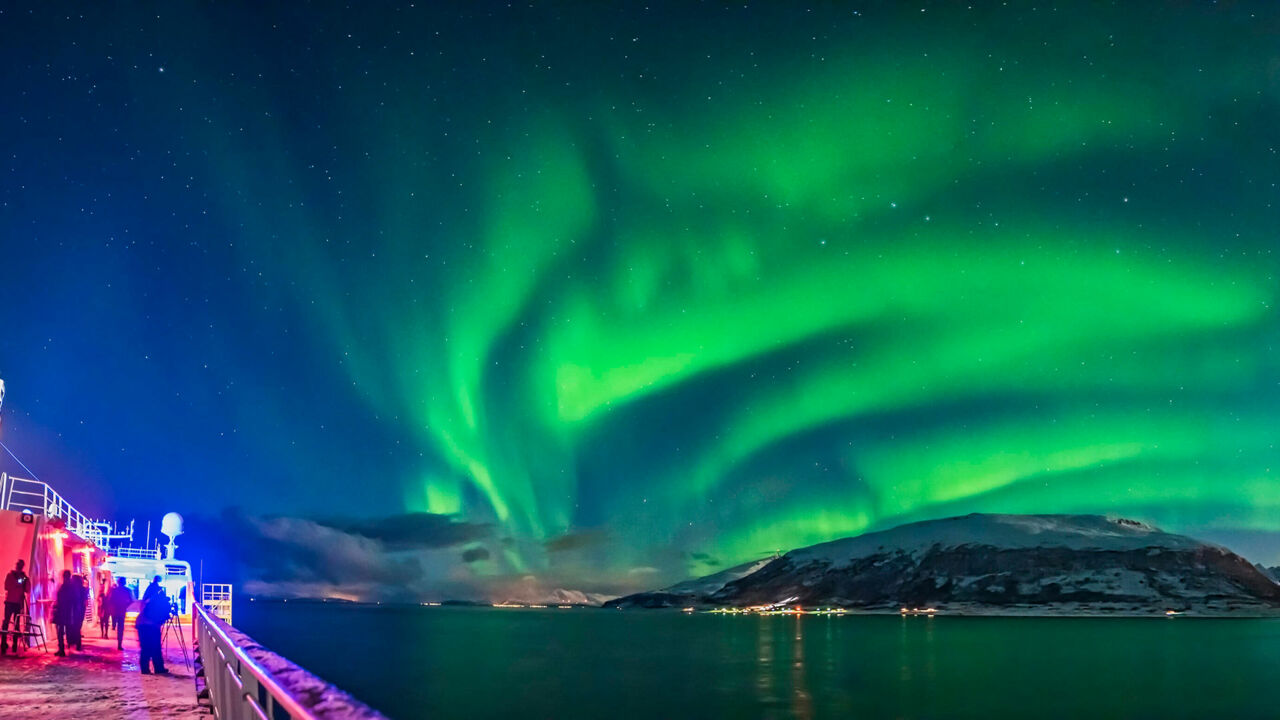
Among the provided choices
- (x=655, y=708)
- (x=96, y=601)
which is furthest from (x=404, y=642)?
(x=96, y=601)

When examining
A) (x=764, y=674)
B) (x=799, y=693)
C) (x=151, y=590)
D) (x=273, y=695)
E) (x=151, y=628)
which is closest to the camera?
(x=273, y=695)

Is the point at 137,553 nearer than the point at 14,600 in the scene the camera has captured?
No

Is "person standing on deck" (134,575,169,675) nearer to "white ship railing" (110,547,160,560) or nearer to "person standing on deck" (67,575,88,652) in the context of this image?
"person standing on deck" (67,575,88,652)

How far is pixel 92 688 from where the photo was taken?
1466 centimetres

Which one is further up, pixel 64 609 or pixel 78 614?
pixel 64 609

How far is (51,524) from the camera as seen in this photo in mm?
28500

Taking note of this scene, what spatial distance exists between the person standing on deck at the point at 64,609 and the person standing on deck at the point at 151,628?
4526mm

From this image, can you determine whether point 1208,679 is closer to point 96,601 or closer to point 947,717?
point 947,717

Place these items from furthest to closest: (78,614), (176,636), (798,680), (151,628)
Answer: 1. (798,680)
2. (176,636)
3. (78,614)
4. (151,628)

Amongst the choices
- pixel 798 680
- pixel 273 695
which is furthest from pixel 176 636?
pixel 798 680

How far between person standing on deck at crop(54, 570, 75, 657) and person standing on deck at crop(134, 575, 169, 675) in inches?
178

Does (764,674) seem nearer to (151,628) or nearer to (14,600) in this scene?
(14,600)

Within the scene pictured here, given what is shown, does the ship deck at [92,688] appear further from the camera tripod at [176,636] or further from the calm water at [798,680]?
the calm water at [798,680]

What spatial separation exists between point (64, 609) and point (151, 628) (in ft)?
19.2
